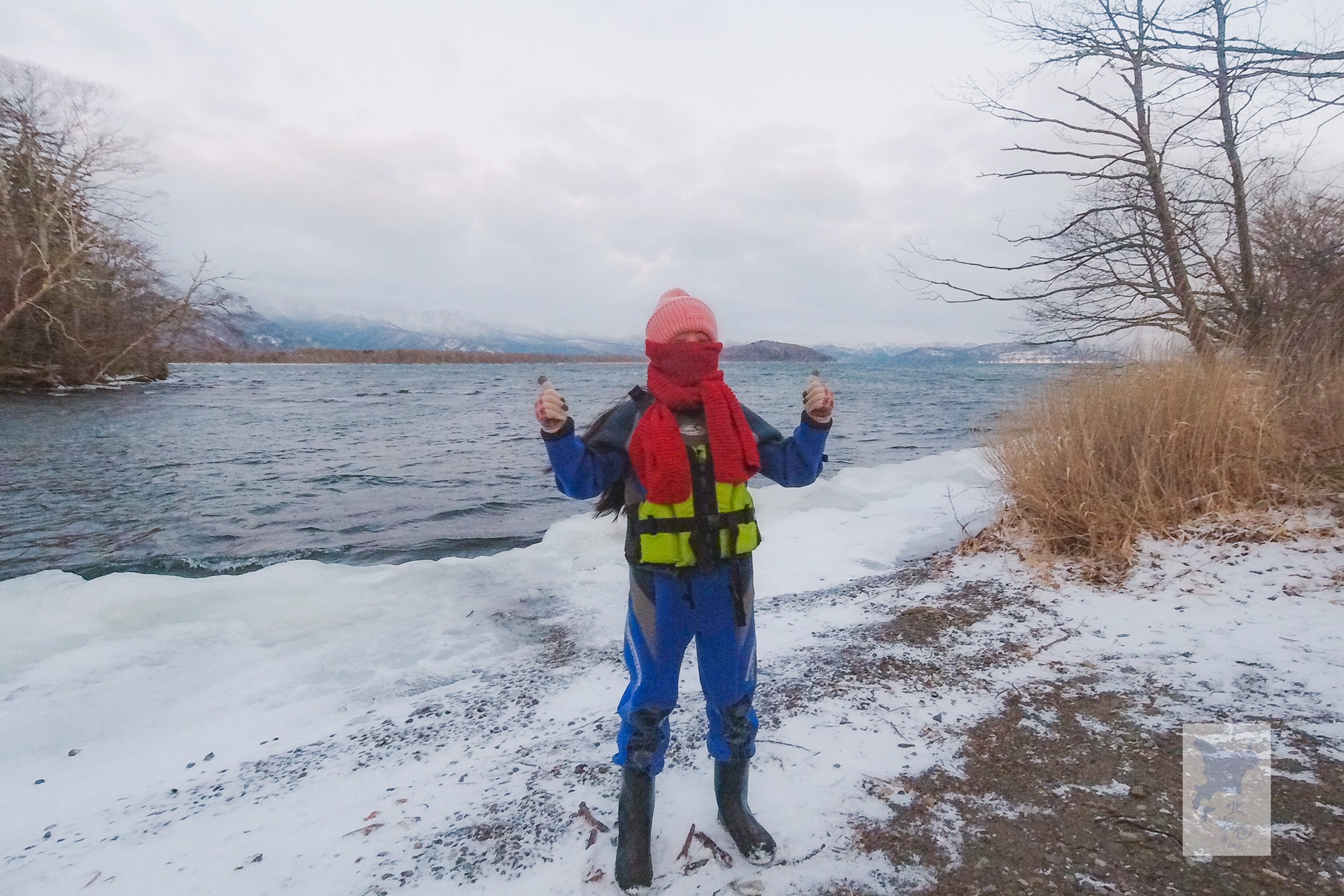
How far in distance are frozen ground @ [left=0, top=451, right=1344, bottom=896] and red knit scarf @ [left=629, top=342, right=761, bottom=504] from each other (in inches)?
50.0

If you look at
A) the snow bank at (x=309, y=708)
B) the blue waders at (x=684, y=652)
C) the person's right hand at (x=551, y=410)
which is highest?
the person's right hand at (x=551, y=410)

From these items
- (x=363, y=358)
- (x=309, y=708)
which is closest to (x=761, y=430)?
(x=309, y=708)

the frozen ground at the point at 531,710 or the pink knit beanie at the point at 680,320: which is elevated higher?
the pink knit beanie at the point at 680,320

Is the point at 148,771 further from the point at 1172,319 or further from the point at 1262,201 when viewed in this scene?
the point at 1262,201

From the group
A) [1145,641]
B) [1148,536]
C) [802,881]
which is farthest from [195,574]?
[1148,536]

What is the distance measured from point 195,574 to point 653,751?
6.25 metres

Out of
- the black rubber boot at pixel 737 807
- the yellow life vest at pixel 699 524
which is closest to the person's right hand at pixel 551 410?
the yellow life vest at pixel 699 524

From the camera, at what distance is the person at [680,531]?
6.64ft

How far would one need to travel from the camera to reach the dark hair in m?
2.17

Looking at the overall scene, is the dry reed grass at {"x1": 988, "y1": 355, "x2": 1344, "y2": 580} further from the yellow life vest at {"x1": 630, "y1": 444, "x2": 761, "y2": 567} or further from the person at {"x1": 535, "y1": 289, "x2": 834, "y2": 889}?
the yellow life vest at {"x1": 630, "y1": 444, "x2": 761, "y2": 567}

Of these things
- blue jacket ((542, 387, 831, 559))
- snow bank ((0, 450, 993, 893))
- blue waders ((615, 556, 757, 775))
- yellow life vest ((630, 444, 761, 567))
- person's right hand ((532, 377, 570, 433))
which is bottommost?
snow bank ((0, 450, 993, 893))

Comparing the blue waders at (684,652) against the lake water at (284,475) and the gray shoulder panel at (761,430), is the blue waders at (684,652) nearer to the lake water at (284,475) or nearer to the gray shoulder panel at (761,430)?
the gray shoulder panel at (761,430)

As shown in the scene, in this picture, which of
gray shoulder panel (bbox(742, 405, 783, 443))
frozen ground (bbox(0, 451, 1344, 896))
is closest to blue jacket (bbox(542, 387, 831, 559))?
gray shoulder panel (bbox(742, 405, 783, 443))

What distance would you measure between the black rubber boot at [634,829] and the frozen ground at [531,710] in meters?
0.09
